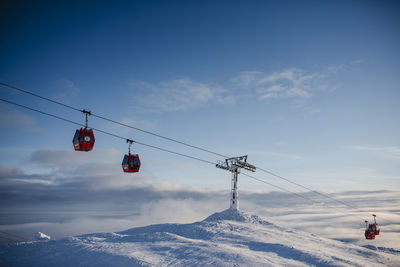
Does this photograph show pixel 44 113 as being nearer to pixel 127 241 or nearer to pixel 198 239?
pixel 127 241

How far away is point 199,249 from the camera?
109 ft

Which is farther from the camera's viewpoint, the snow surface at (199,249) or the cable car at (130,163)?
the snow surface at (199,249)

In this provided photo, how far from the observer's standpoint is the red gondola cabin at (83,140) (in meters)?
20.3

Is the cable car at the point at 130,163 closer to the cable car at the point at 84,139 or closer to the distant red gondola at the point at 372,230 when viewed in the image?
the cable car at the point at 84,139

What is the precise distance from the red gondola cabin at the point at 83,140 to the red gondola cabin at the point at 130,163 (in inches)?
141

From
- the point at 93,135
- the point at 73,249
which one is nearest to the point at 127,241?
the point at 73,249

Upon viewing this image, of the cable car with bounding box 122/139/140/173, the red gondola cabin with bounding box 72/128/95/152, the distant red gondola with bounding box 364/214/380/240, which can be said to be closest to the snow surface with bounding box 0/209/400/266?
the distant red gondola with bounding box 364/214/380/240

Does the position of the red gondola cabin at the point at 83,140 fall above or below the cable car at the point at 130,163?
above

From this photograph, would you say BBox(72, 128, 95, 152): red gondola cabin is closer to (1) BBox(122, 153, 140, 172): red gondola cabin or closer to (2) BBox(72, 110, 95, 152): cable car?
(2) BBox(72, 110, 95, 152): cable car

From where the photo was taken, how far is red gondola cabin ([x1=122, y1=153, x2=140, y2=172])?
23.5m

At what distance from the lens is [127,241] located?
37.3m

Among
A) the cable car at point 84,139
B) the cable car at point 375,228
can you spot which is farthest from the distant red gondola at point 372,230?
the cable car at point 84,139

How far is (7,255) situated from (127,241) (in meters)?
14.7

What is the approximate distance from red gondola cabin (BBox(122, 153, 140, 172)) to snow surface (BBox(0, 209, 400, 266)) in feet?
37.5
